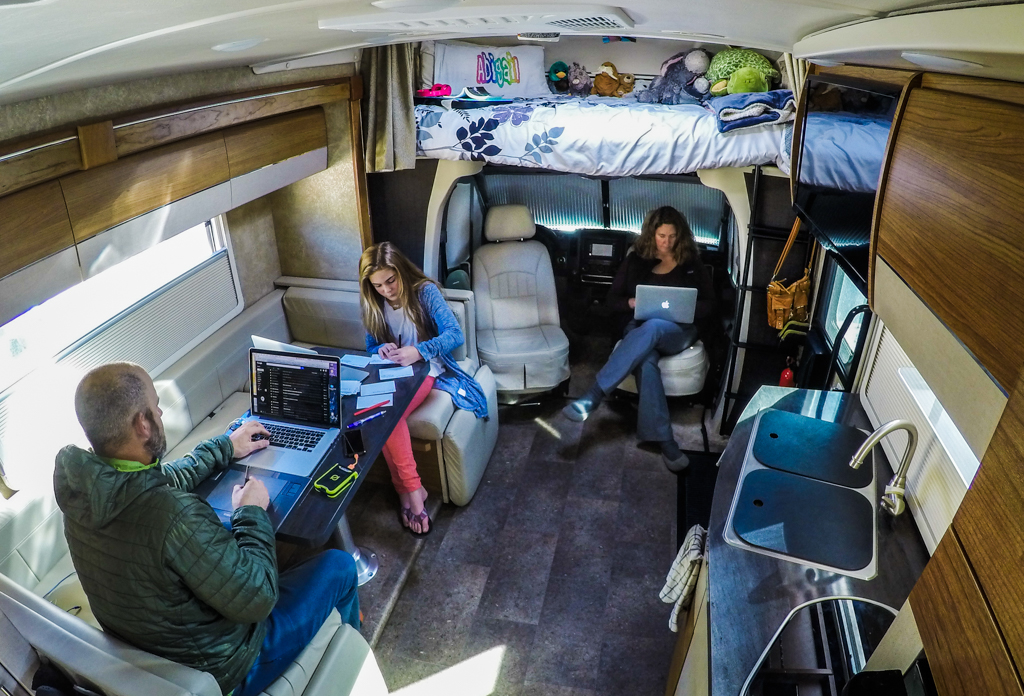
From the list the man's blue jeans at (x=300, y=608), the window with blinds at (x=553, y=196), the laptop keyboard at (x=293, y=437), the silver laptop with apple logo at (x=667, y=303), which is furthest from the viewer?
the window with blinds at (x=553, y=196)

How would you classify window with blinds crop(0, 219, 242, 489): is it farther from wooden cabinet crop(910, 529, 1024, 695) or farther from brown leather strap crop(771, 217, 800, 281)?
brown leather strap crop(771, 217, 800, 281)

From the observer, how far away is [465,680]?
2.40m

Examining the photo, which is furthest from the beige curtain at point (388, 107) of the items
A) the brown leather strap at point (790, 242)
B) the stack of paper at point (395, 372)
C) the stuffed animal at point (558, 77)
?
the brown leather strap at point (790, 242)

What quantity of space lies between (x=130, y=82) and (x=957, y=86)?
2276 millimetres

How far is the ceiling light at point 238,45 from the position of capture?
1.52 metres

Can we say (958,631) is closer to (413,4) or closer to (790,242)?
(413,4)

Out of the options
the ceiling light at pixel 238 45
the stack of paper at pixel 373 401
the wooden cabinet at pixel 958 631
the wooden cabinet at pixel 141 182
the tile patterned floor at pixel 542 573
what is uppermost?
the ceiling light at pixel 238 45

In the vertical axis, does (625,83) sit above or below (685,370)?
above

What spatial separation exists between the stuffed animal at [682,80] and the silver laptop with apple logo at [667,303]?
105cm

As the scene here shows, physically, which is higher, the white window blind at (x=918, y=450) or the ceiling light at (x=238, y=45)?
the ceiling light at (x=238, y=45)

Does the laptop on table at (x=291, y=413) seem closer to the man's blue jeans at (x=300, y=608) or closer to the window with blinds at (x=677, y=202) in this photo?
the man's blue jeans at (x=300, y=608)

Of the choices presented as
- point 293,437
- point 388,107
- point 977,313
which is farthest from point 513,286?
point 977,313

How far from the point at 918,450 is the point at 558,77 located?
9.44 ft

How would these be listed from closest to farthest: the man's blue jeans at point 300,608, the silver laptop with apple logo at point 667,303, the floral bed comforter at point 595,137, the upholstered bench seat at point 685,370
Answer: the man's blue jeans at point 300,608, the floral bed comforter at point 595,137, the silver laptop with apple logo at point 667,303, the upholstered bench seat at point 685,370
